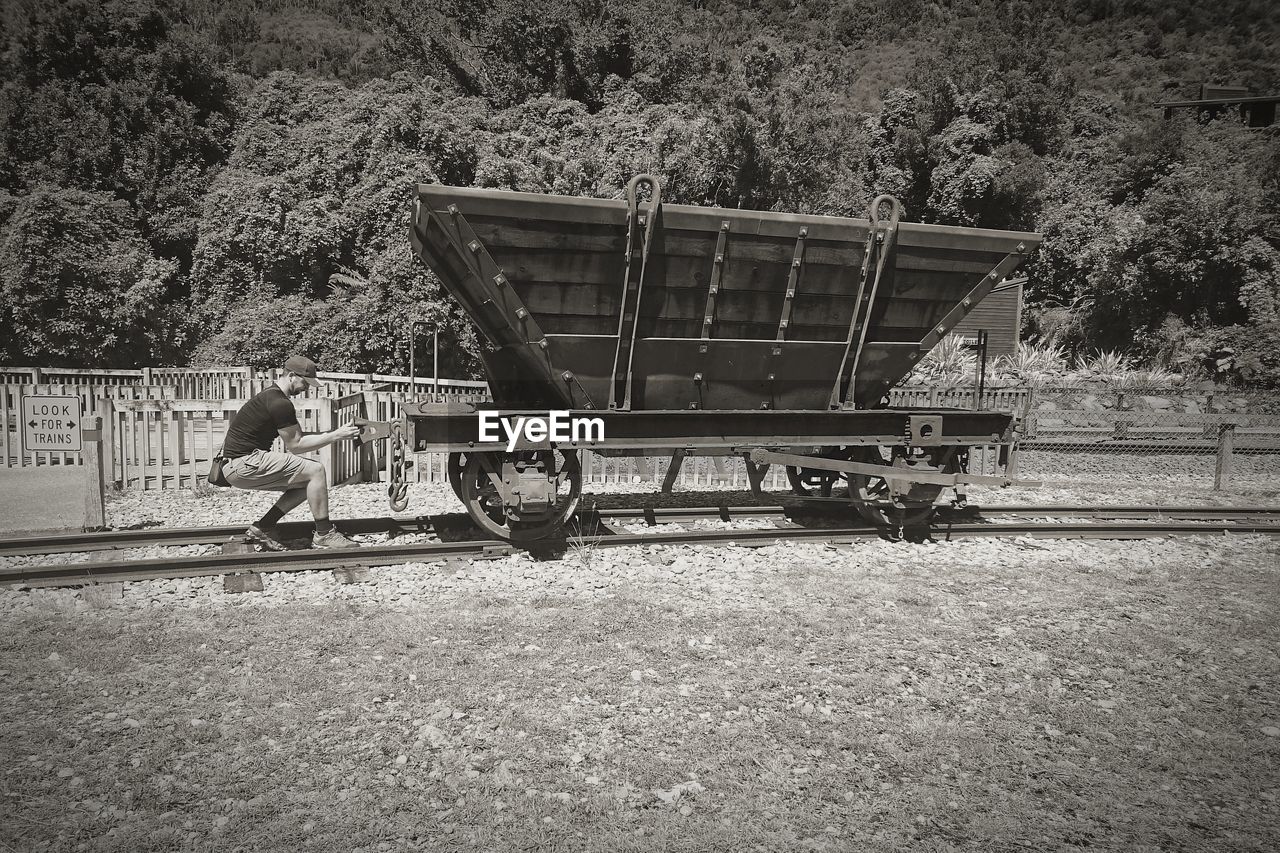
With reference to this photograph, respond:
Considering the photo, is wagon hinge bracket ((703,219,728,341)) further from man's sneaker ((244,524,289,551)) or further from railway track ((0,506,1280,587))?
man's sneaker ((244,524,289,551))

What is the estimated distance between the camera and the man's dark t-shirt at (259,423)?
7.40 meters

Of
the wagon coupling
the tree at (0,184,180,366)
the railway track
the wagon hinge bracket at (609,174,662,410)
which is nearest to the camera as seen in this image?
the railway track

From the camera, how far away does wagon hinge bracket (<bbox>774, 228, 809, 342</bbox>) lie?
24.5 ft

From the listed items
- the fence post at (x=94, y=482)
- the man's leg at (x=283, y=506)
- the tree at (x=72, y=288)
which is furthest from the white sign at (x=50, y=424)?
the tree at (x=72, y=288)

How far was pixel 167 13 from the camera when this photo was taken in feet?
107

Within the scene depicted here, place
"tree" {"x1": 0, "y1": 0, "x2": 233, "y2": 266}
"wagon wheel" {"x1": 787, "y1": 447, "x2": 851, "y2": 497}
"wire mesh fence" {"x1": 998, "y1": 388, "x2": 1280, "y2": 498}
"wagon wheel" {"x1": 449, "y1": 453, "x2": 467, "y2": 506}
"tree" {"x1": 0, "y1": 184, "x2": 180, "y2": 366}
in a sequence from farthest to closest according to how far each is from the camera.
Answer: "tree" {"x1": 0, "y1": 0, "x2": 233, "y2": 266}
"tree" {"x1": 0, "y1": 184, "x2": 180, "y2": 366}
"wire mesh fence" {"x1": 998, "y1": 388, "x2": 1280, "y2": 498}
"wagon wheel" {"x1": 787, "y1": 447, "x2": 851, "y2": 497}
"wagon wheel" {"x1": 449, "y1": 453, "x2": 467, "y2": 506}

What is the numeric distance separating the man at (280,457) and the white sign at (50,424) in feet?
25.7

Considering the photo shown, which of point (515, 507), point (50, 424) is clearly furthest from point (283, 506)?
point (50, 424)

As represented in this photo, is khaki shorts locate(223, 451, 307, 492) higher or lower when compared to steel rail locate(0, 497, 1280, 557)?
higher

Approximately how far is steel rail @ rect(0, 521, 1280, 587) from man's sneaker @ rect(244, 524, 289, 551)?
1.19 ft

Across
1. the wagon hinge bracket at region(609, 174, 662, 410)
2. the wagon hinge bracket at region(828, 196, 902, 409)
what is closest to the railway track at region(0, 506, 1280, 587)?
the wagon hinge bracket at region(609, 174, 662, 410)

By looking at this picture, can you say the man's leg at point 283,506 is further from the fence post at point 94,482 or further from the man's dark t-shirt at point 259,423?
the fence post at point 94,482

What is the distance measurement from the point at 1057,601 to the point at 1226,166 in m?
32.0

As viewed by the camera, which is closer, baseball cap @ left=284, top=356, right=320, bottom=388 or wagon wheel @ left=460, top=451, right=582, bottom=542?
baseball cap @ left=284, top=356, right=320, bottom=388
